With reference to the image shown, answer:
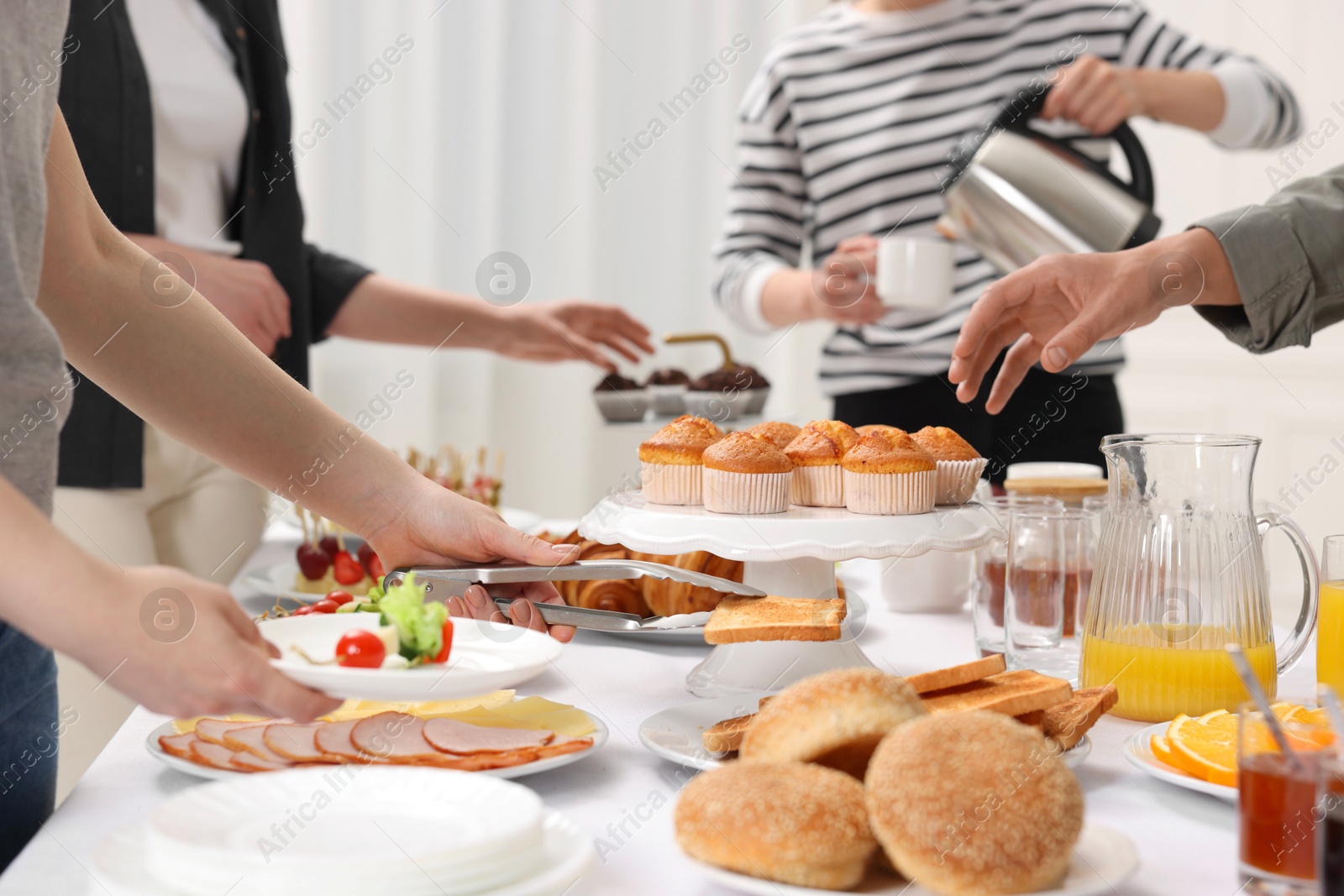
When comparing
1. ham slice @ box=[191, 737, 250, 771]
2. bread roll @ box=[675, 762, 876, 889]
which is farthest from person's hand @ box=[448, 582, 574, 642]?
bread roll @ box=[675, 762, 876, 889]

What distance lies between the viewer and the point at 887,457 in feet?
3.19

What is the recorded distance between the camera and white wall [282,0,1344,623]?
2871 mm

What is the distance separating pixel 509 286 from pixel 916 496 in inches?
90.8

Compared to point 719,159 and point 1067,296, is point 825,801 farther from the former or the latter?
point 719,159

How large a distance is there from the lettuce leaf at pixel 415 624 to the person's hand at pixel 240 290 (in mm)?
1141

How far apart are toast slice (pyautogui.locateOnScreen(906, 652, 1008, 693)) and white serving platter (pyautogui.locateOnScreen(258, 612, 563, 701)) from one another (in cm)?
26

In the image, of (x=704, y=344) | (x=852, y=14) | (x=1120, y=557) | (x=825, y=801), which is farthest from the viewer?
(x=704, y=344)

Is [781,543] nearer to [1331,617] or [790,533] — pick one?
[790,533]

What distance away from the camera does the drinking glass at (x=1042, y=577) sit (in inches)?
42.1

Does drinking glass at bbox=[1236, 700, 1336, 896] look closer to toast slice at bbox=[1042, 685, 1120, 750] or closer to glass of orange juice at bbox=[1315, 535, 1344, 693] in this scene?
toast slice at bbox=[1042, 685, 1120, 750]

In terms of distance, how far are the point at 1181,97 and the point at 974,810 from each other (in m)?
1.47

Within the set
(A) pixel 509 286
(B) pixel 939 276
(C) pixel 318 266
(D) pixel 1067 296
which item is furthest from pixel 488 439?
(D) pixel 1067 296

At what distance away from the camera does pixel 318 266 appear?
2158mm

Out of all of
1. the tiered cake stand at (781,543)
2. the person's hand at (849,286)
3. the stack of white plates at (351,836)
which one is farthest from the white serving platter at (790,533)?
the person's hand at (849,286)
